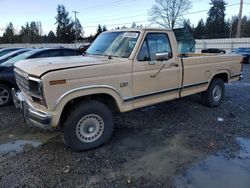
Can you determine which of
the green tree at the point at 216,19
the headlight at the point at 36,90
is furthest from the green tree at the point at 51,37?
the headlight at the point at 36,90

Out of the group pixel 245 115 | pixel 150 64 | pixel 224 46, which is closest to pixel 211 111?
pixel 245 115

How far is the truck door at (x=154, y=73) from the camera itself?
15.6ft

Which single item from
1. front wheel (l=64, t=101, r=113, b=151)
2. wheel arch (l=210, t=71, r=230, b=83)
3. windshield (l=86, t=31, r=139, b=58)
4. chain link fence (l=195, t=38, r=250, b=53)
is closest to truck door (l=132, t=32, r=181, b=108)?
windshield (l=86, t=31, r=139, b=58)

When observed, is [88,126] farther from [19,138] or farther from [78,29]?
[78,29]

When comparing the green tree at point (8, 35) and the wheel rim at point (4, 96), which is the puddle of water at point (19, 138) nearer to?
the wheel rim at point (4, 96)

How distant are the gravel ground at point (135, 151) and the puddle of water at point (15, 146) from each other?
142mm

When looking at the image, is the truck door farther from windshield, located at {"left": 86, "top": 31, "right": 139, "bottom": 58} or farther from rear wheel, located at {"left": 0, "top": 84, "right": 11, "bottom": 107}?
rear wheel, located at {"left": 0, "top": 84, "right": 11, "bottom": 107}

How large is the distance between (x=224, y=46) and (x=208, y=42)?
2.60 m

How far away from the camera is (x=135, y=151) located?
4430mm

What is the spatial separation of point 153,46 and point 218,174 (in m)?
2.72

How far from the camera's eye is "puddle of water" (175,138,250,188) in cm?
343

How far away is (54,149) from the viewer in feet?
14.7

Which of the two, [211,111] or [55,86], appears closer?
[55,86]

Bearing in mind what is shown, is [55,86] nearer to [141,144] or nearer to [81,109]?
[81,109]
